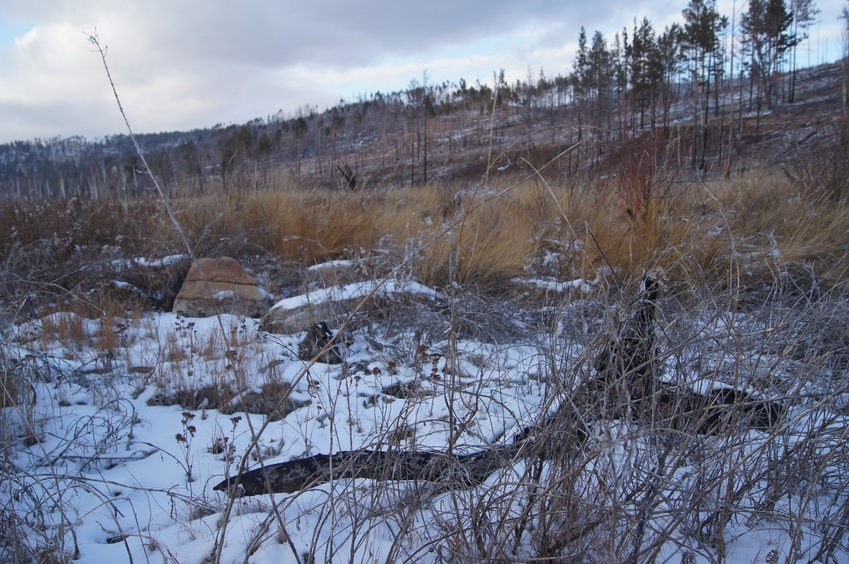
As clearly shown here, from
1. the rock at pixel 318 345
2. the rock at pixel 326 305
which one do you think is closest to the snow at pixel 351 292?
the rock at pixel 326 305

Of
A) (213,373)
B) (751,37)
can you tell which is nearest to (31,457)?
(213,373)

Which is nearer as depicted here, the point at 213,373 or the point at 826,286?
the point at 213,373

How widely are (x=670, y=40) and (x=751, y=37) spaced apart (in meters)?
9.19

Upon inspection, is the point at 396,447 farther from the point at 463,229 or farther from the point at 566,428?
the point at 463,229

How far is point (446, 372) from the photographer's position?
6.78 feet

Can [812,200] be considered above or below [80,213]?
below

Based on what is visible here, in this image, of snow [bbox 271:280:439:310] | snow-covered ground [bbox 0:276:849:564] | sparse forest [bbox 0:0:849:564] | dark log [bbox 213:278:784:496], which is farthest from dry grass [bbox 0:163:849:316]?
dark log [bbox 213:278:784:496]

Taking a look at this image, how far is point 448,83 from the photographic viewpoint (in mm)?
2139

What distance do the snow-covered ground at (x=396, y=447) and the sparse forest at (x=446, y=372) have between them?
2 centimetres

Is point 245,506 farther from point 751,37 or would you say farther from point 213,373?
point 751,37

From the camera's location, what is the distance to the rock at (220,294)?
4.20 metres

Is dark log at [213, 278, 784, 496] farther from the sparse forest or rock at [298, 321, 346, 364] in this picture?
rock at [298, 321, 346, 364]

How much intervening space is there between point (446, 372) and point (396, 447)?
46cm

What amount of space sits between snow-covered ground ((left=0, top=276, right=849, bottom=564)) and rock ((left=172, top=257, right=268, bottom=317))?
0.30m
